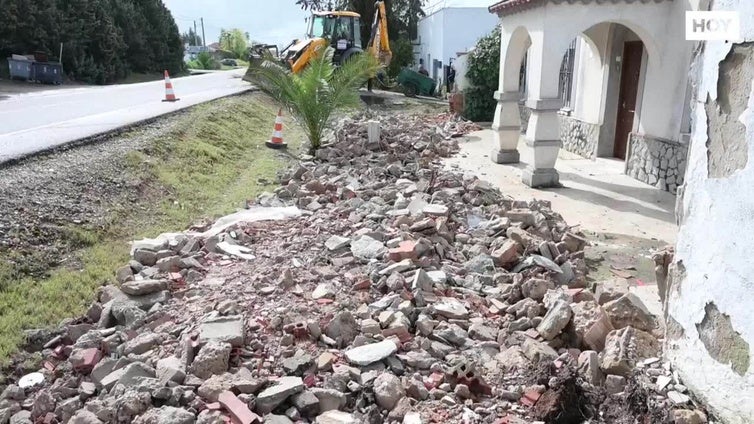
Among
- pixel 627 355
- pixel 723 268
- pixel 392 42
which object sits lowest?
pixel 627 355

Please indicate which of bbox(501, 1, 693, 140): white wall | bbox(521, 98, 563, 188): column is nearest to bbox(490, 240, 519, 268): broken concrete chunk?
bbox(521, 98, 563, 188): column

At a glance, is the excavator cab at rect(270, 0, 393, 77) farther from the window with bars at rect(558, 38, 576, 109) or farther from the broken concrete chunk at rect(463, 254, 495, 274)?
the broken concrete chunk at rect(463, 254, 495, 274)

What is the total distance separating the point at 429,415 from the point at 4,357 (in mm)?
3147

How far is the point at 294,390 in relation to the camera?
3.32 meters

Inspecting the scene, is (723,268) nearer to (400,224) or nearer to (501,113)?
(400,224)

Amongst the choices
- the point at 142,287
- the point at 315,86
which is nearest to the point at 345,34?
the point at 315,86

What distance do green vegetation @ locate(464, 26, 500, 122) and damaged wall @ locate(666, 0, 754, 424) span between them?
15.3 metres

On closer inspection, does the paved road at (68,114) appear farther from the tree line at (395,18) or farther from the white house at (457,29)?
the white house at (457,29)

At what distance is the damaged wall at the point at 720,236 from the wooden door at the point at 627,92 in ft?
25.8

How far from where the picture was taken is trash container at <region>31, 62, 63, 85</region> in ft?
74.1

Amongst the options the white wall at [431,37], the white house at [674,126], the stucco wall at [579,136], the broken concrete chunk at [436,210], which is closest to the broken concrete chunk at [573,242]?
the broken concrete chunk at [436,210]

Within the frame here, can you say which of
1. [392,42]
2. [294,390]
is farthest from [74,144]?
[392,42]

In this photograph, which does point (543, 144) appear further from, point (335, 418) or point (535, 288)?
point (335, 418)

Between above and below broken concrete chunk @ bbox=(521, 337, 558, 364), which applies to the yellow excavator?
above
